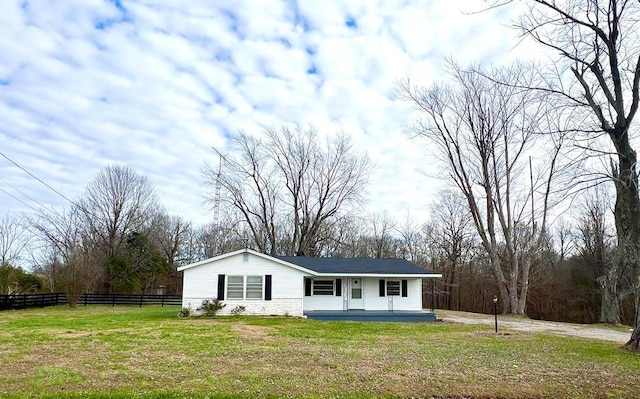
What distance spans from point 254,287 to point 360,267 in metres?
5.56

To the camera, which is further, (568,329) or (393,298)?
(393,298)

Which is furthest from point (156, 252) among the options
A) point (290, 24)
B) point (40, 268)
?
point (290, 24)

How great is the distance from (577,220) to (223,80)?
1066 inches

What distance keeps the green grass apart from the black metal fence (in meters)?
11.1

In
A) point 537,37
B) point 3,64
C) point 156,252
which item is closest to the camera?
point 537,37

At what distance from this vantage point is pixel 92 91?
16.2 meters

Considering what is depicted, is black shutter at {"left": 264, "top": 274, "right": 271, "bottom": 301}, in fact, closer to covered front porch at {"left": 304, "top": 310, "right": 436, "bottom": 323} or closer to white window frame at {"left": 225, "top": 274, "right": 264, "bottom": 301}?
white window frame at {"left": 225, "top": 274, "right": 264, "bottom": 301}

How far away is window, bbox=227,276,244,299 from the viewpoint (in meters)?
19.2

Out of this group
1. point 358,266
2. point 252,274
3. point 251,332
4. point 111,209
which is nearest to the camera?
point 251,332

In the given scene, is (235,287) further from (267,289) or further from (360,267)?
(360,267)

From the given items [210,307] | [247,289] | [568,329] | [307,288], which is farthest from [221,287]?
[568,329]

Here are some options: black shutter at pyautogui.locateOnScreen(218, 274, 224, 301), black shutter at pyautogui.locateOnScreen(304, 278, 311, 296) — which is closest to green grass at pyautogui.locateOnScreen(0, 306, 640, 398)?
black shutter at pyautogui.locateOnScreen(218, 274, 224, 301)

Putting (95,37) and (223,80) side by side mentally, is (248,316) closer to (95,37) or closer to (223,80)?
(223,80)

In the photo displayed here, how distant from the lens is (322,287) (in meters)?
21.7
